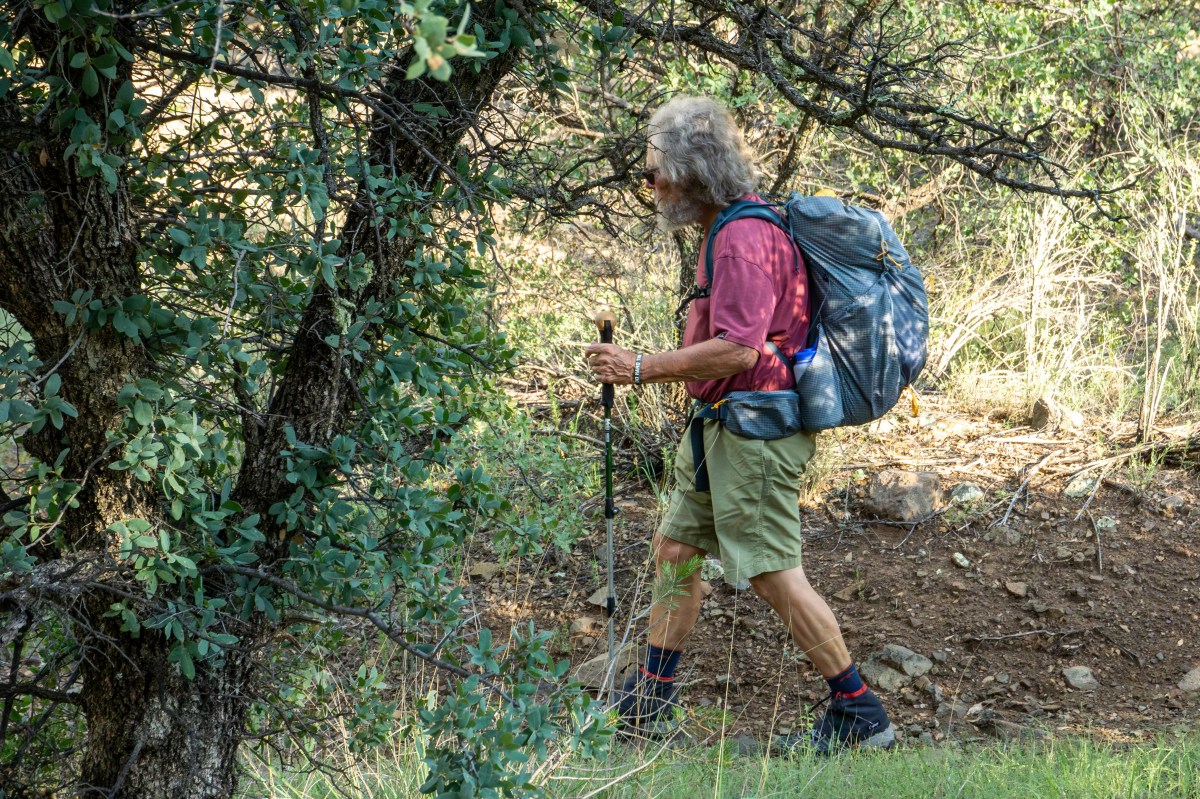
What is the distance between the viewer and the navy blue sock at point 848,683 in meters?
3.98

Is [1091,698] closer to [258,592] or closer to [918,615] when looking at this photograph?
[918,615]

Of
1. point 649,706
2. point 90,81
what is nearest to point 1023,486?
point 649,706

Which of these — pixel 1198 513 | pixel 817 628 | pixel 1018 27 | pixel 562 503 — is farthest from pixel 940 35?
pixel 817 628

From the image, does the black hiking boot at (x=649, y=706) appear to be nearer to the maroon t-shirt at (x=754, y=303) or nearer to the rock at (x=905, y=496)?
the maroon t-shirt at (x=754, y=303)

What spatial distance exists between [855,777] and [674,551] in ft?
3.61

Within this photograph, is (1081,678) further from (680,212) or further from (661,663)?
(680,212)

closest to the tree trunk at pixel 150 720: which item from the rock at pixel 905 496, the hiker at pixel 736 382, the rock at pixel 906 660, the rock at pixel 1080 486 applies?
the hiker at pixel 736 382

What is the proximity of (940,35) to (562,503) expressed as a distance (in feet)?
11.6

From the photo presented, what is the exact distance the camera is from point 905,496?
19.4 feet

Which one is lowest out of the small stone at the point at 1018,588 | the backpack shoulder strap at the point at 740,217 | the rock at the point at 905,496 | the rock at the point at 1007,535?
the small stone at the point at 1018,588

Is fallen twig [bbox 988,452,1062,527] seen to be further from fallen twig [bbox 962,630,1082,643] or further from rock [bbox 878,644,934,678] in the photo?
rock [bbox 878,644,934,678]

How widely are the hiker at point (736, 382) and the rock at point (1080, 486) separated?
241 cm

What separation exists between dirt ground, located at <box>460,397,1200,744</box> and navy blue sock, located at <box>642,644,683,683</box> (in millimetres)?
216

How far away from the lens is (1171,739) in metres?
3.91
